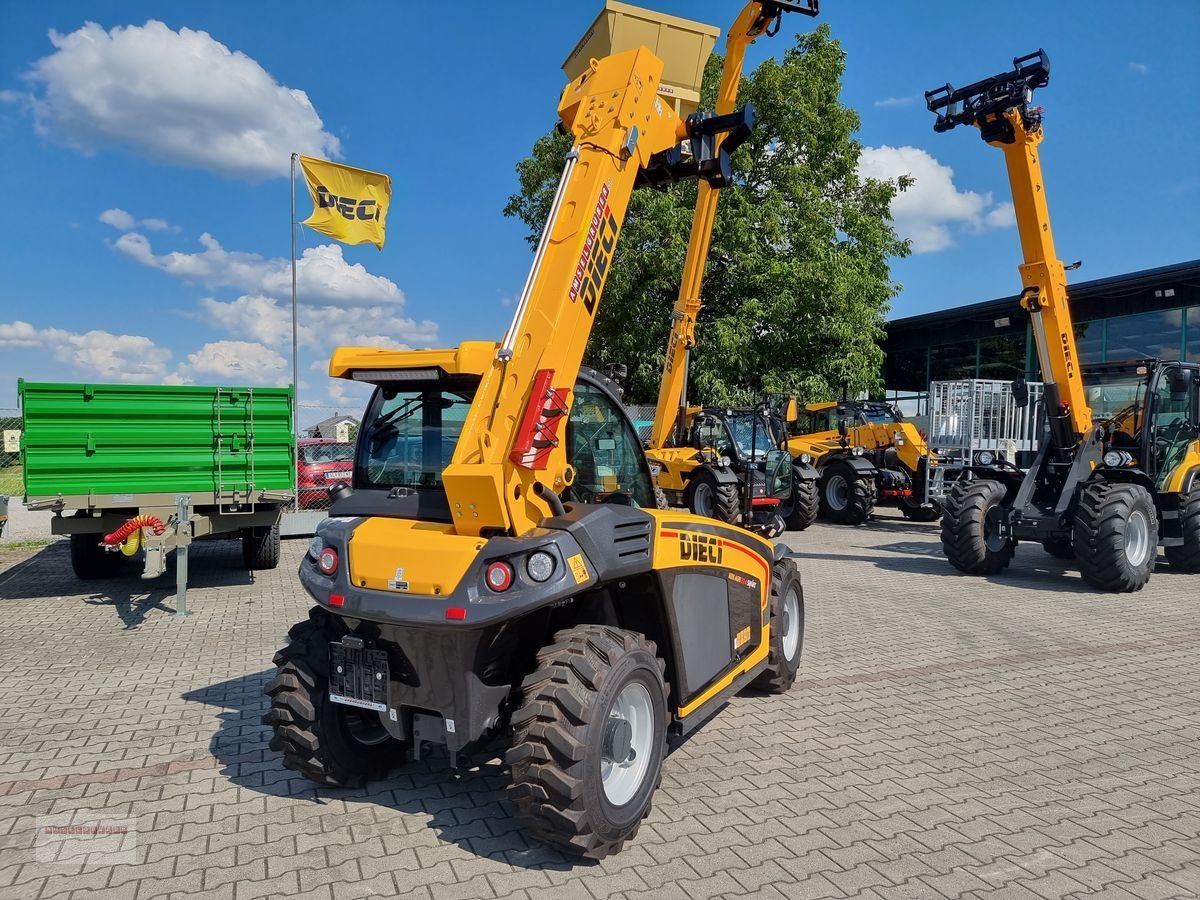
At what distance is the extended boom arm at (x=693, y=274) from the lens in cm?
1324

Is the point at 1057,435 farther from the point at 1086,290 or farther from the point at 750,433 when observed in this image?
the point at 1086,290

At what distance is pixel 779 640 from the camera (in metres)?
5.29

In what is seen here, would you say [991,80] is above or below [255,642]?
above

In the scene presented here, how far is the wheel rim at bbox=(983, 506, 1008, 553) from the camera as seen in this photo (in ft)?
34.4

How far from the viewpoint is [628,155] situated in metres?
4.05

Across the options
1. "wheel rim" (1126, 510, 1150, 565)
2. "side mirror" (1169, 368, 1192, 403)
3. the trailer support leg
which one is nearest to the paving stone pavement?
the trailer support leg

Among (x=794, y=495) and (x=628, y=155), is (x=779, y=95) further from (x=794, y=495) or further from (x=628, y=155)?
(x=628, y=155)

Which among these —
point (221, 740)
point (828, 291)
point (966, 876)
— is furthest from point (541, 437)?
point (828, 291)

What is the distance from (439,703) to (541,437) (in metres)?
1.17

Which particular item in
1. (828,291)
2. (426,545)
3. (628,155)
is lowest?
(426,545)

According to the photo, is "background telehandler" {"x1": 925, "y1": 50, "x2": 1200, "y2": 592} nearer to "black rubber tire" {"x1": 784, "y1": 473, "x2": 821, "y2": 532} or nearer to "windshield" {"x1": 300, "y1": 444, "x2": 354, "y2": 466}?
"black rubber tire" {"x1": 784, "y1": 473, "x2": 821, "y2": 532}

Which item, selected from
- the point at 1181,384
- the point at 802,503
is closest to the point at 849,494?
the point at 802,503

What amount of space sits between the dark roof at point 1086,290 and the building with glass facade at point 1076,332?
0.02 metres

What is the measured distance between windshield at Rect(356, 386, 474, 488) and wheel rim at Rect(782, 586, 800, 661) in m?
2.75
